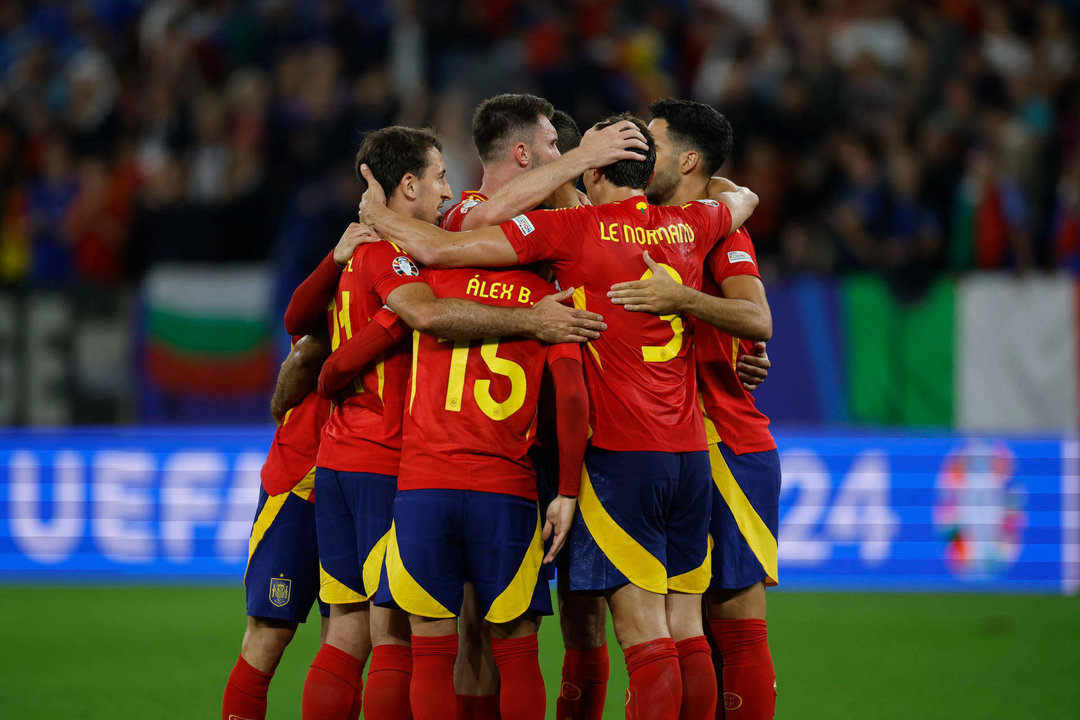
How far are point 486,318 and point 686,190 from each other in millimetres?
1195

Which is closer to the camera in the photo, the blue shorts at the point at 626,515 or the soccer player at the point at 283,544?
the blue shorts at the point at 626,515

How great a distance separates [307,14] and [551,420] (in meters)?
10.9

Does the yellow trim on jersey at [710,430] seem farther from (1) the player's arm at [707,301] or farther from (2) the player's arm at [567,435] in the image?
(2) the player's arm at [567,435]

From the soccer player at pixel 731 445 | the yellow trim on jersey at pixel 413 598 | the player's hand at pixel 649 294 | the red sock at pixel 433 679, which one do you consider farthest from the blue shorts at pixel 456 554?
the soccer player at pixel 731 445

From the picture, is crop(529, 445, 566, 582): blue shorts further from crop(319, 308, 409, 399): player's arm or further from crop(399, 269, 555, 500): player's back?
crop(319, 308, 409, 399): player's arm

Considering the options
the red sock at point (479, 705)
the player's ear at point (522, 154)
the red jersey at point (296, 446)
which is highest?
the player's ear at point (522, 154)

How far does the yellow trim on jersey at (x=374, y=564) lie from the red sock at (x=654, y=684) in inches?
36.5

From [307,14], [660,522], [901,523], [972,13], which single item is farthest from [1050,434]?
[307,14]

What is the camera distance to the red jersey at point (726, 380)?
16.9 feet

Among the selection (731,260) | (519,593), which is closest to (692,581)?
(519,593)

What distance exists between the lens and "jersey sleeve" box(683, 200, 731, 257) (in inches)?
194

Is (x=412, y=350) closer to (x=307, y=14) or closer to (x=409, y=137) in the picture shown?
(x=409, y=137)

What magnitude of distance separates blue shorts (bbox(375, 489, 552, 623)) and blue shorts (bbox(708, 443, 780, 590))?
2.80 feet

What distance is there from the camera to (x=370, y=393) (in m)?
4.84
